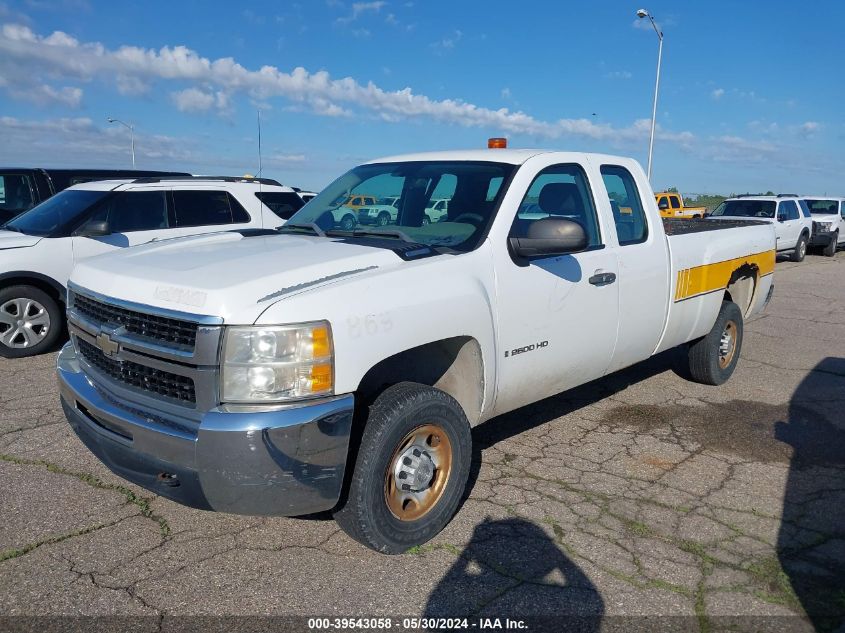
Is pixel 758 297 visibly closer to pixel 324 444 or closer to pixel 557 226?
pixel 557 226

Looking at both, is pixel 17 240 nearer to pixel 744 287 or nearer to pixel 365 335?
pixel 365 335

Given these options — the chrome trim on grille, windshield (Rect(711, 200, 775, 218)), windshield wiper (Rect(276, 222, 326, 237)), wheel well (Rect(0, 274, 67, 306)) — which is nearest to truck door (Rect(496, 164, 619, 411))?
windshield wiper (Rect(276, 222, 326, 237))

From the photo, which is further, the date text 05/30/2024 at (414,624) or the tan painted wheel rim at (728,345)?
the tan painted wheel rim at (728,345)

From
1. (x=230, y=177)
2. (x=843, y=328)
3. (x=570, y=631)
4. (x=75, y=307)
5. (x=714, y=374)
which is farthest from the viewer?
(x=843, y=328)

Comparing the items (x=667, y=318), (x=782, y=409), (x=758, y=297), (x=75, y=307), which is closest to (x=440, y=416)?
(x=75, y=307)

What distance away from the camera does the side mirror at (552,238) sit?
379 cm

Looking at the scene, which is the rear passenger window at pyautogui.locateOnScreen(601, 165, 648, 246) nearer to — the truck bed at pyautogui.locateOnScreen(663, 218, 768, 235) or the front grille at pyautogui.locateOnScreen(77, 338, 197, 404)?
the truck bed at pyautogui.locateOnScreen(663, 218, 768, 235)

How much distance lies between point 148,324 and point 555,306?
2.23 metres

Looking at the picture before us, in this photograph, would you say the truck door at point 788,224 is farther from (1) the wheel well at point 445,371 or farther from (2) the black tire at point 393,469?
(2) the black tire at point 393,469

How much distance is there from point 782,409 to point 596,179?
275cm

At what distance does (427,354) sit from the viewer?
3779 mm

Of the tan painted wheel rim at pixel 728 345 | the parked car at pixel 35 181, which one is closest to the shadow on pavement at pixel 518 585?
the tan painted wheel rim at pixel 728 345

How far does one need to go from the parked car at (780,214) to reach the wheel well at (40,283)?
16269 millimetres

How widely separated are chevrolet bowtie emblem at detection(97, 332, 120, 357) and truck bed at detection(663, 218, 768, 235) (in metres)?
4.37
